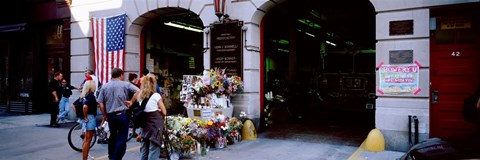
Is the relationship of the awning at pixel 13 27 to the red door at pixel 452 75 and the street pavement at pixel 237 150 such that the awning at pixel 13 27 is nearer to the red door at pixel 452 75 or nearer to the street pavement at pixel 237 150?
the street pavement at pixel 237 150

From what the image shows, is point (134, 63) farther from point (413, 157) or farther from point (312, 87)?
point (413, 157)

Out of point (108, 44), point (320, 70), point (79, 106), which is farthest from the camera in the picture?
point (320, 70)

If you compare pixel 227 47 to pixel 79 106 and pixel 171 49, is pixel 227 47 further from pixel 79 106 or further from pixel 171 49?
pixel 171 49

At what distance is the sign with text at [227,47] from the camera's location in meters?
10.2

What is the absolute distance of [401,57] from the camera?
811 cm

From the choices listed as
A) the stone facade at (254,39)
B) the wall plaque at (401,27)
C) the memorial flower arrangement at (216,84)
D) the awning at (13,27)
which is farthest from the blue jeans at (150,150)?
the awning at (13,27)

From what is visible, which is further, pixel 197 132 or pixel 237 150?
pixel 237 150

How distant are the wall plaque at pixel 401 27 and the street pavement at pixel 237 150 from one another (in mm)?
2760

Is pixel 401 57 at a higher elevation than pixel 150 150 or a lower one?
higher

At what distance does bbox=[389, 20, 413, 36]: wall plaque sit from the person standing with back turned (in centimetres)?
598

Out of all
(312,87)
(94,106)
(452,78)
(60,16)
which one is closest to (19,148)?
(94,106)

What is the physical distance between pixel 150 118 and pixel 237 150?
108 inches

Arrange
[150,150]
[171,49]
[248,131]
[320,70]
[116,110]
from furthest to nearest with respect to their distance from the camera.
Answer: [320,70]
[171,49]
[248,131]
[116,110]
[150,150]

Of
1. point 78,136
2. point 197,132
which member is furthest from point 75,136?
point 197,132
